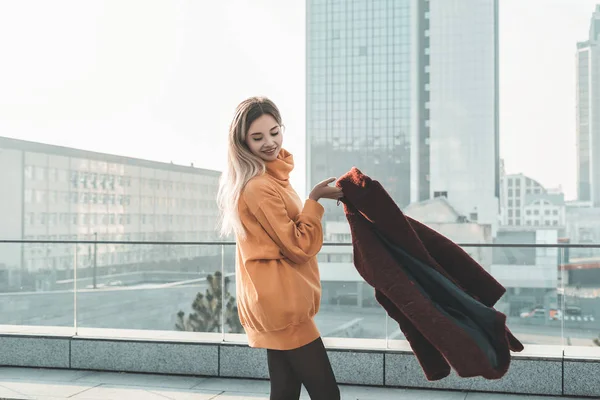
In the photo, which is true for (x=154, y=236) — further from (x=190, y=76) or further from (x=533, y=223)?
(x=533, y=223)

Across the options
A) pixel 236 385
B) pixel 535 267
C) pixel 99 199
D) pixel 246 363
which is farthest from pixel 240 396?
pixel 99 199

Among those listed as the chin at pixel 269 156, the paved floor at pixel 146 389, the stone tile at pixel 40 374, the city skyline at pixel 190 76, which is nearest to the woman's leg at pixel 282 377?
the chin at pixel 269 156

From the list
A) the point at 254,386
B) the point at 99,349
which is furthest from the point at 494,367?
the point at 99,349

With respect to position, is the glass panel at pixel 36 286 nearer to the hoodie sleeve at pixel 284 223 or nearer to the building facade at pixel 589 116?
the hoodie sleeve at pixel 284 223

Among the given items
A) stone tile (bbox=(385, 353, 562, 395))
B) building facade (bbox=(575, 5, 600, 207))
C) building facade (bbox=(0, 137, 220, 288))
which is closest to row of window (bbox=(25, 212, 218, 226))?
building facade (bbox=(0, 137, 220, 288))

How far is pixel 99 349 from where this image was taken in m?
4.73

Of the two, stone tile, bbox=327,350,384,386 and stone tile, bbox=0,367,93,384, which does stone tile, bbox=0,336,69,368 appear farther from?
stone tile, bbox=327,350,384,386

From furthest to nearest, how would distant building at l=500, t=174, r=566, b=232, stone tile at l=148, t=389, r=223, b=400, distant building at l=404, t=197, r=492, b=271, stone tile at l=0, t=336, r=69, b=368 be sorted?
distant building at l=500, t=174, r=566, b=232 < distant building at l=404, t=197, r=492, b=271 < stone tile at l=0, t=336, r=69, b=368 < stone tile at l=148, t=389, r=223, b=400

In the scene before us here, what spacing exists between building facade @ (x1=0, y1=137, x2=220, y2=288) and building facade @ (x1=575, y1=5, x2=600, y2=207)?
225 ft

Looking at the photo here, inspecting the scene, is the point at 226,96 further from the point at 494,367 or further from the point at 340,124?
the point at 494,367

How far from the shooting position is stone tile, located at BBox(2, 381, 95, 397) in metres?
4.11

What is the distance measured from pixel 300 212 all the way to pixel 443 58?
362 ft

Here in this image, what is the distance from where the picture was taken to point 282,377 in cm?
233

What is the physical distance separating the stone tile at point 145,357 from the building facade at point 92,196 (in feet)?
238
